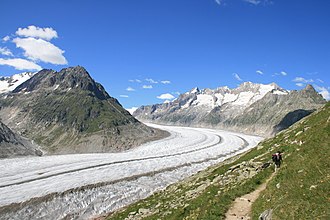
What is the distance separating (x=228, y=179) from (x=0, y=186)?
58848 millimetres

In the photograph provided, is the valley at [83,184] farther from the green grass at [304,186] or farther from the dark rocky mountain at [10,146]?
the green grass at [304,186]

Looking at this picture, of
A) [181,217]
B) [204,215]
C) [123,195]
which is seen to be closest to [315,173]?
[204,215]

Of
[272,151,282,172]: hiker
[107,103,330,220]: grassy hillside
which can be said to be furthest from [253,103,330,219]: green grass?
[272,151,282,172]: hiker

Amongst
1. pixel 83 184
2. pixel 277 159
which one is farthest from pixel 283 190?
pixel 83 184

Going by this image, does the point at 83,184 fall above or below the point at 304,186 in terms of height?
below

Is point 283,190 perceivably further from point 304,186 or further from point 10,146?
point 10,146

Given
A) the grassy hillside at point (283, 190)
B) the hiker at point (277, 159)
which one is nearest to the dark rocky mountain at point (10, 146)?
the grassy hillside at point (283, 190)

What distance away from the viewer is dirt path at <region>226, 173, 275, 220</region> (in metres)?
22.2

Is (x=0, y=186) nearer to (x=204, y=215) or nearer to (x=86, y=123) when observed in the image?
(x=204, y=215)

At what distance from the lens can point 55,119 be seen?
193000 millimetres

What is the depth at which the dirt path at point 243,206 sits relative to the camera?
22234 millimetres

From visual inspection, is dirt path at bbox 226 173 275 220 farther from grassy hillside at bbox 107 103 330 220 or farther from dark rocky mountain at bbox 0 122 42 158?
dark rocky mountain at bbox 0 122 42 158

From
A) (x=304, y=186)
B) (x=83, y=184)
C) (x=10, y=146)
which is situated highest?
(x=10, y=146)

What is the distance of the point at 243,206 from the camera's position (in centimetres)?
2398
